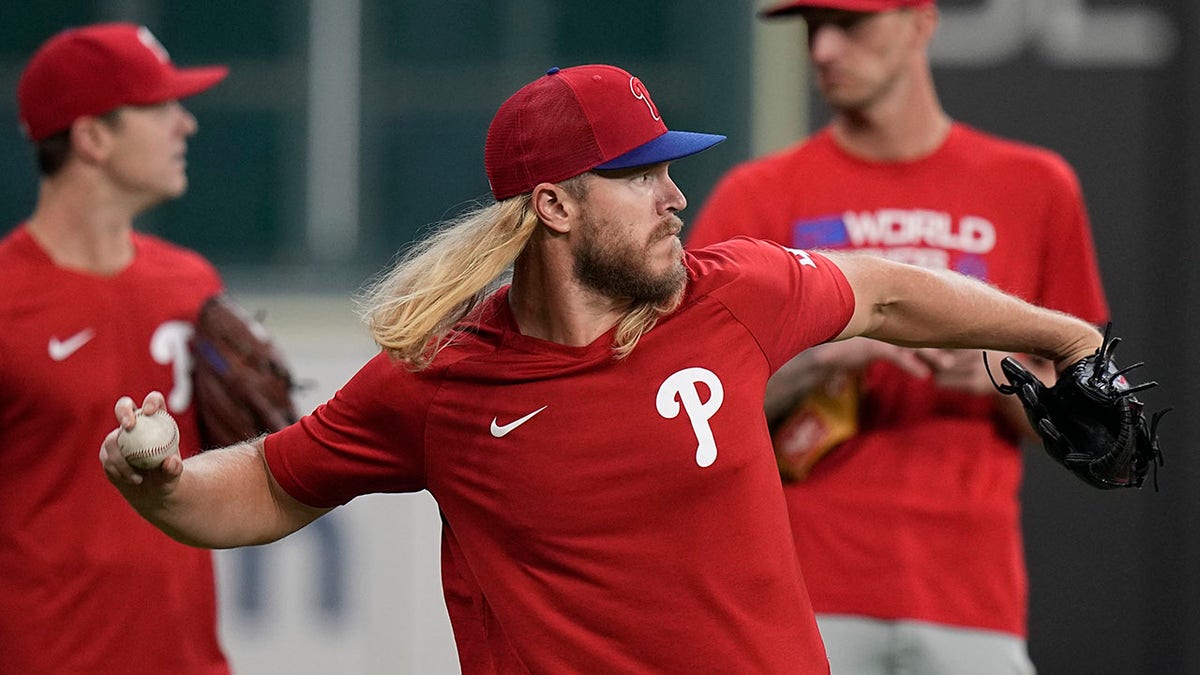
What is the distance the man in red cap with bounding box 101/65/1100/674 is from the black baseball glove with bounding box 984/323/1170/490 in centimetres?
12

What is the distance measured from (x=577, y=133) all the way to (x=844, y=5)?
1.66 meters

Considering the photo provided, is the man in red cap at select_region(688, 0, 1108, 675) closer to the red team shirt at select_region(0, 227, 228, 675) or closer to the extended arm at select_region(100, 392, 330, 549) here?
the extended arm at select_region(100, 392, 330, 549)

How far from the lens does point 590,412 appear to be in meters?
3.17

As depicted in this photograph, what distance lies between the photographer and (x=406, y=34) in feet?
25.3

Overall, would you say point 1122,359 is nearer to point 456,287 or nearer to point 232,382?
point 232,382

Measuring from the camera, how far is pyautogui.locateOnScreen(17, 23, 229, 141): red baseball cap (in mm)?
4840

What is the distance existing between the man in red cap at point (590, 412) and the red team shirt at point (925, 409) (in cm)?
108

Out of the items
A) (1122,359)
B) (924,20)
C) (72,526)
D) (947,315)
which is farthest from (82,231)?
(1122,359)

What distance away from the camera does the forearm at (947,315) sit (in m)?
3.31

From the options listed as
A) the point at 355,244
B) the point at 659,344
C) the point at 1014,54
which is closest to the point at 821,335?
the point at 659,344

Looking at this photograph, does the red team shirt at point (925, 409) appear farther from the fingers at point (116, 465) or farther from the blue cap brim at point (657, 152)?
the fingers at point (116, 465)

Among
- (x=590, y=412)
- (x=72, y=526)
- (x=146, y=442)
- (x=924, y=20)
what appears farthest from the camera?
(x=924, y=20)

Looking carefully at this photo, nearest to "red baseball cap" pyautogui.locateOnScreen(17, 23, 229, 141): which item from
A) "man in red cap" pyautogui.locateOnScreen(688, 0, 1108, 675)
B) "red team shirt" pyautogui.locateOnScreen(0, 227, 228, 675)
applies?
"red team shirt" pyautogui.locateOnScreen(0, 227, 228, 675)

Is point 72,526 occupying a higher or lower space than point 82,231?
lower
